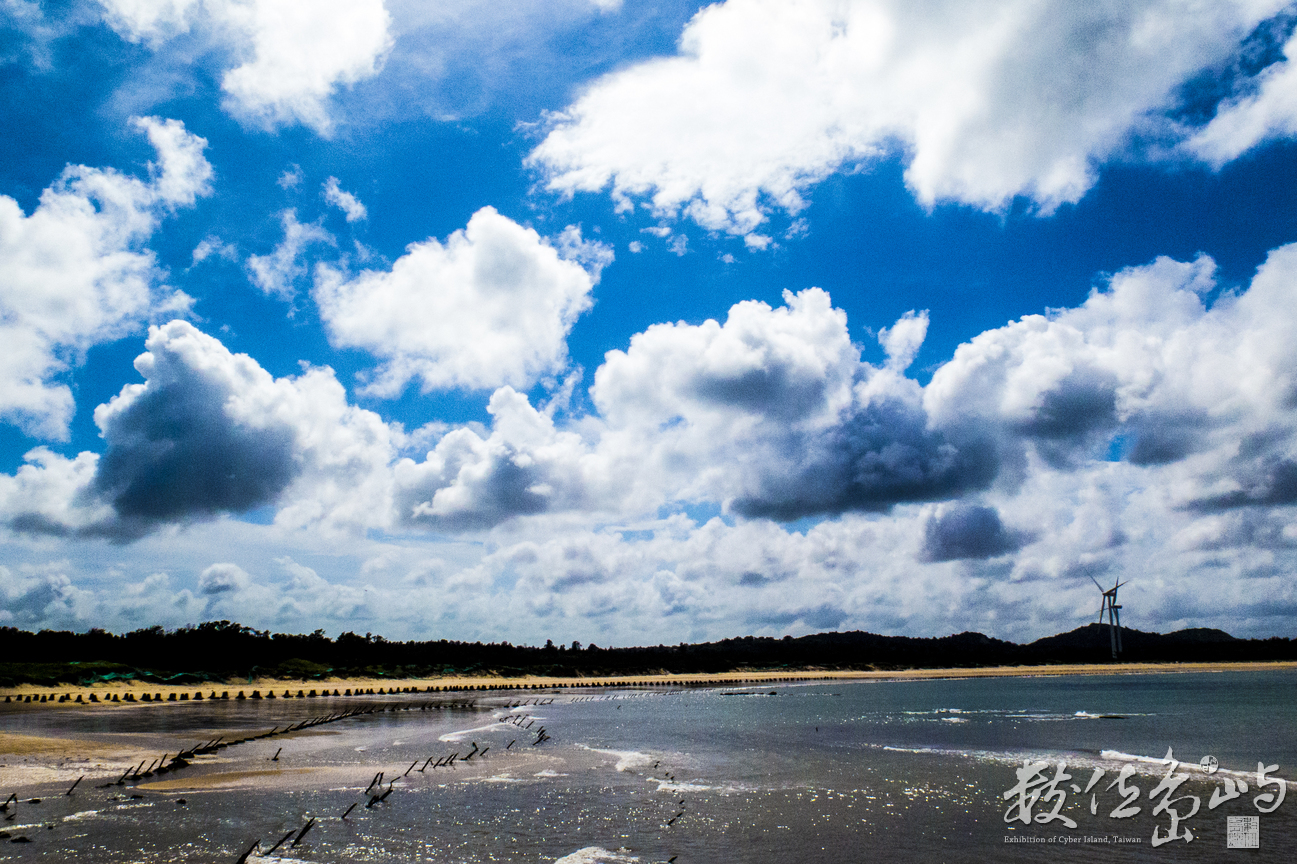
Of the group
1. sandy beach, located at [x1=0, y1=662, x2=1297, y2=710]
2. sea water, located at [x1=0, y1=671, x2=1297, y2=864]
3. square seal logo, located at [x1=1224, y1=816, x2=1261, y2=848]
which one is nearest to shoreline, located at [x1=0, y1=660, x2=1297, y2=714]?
sandy beach, located at [x1=0, y1=662, x2=1297, y2=710]

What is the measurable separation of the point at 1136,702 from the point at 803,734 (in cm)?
5226

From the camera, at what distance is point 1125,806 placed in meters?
25.2

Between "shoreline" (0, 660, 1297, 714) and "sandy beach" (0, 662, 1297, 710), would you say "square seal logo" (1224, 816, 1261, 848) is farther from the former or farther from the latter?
"shoreline" (0, 660, 1297, 714)

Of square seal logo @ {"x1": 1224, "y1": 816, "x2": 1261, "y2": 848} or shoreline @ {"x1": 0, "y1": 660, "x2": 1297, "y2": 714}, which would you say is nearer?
square seal logo @ {"x1": 1224, "y1": 816, "x2": 1261, "y2": 848}

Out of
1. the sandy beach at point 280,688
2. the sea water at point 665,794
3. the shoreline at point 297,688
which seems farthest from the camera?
the shoreline at point 297,688

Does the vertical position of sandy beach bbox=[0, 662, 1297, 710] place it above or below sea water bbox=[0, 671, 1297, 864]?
below

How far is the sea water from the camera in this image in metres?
19.8

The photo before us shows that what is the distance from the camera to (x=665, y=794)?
88.8 ft

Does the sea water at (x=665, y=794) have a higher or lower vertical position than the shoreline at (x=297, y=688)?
higher

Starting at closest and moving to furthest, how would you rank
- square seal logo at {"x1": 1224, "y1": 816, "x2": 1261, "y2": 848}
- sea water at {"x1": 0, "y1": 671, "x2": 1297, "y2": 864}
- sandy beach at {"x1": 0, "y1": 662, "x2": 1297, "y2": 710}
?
sea water at {"x1": 0, "y1": 671, "x2": 1297, "y2": 864} → square seal logo at {"x1": 1224, "y1": 816, "x2": 1261, "y2": 848} → sandy beach at {"x1": 0, "y1": 662, "x2": 1297, "y2": 710}

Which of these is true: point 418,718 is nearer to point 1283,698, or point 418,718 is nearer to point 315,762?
point 315,762

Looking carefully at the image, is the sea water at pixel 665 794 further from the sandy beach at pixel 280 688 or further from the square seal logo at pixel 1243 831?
the sandy beach at pixel 280 688

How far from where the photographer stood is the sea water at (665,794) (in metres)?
19.8

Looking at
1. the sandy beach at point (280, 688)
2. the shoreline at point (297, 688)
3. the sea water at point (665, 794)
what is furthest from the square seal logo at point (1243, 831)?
the shoreline at point (297, 688)
